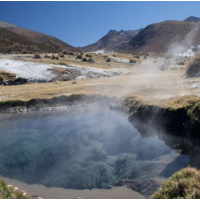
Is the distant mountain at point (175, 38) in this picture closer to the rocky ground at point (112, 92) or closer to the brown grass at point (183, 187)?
the rocky ground at point (112, 92)

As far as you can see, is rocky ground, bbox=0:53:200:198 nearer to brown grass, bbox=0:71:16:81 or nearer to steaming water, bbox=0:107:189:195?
brown grass, bbox=0:71:16:81

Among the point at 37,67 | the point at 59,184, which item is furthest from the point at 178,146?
the point at 37,67

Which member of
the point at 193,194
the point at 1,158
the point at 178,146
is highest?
the point at 193,194

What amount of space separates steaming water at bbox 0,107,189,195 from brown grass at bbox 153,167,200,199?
3.08 m

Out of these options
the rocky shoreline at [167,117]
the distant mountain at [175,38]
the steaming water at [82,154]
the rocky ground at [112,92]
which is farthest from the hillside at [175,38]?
the steaming water at [82,154]

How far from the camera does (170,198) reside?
710cm

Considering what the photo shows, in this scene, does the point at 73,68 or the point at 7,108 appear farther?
the point at 73,68

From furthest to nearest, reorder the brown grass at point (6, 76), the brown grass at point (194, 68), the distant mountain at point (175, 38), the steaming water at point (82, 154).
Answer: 1. the distant mountain at point (175, 38)
2. the brown grass at point (6, 76)
3. the brown grass at point (194, 68)
4. the steaming water at point (82, 154)

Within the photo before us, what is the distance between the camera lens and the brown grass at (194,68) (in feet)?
101

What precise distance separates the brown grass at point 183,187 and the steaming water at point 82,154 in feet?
10.1

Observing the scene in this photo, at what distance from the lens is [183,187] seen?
7.25 meters

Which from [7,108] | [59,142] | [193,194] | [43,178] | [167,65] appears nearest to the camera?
[193,194]

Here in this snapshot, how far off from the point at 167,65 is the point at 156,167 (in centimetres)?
4548

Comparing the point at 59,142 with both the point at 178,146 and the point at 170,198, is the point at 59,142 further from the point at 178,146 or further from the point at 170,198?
the point at 170,198
